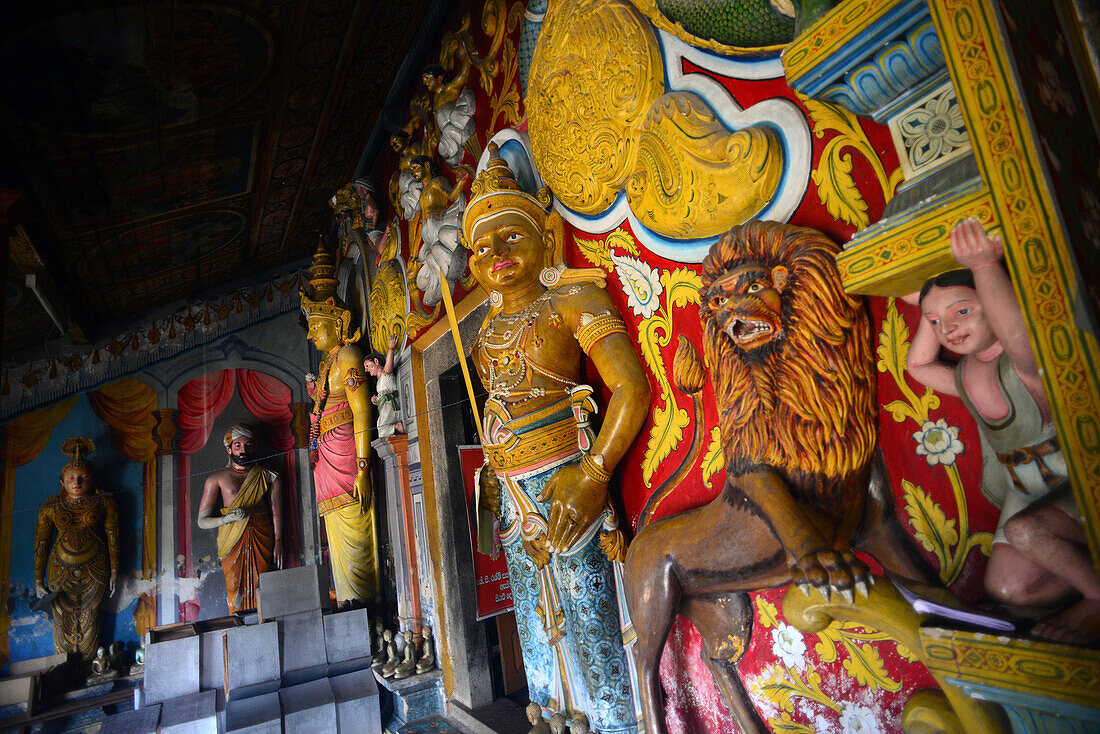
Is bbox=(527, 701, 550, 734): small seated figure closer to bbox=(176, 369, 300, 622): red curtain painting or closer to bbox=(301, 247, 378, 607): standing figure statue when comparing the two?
bbox=(301, 247, 378, 607): standing figure statue

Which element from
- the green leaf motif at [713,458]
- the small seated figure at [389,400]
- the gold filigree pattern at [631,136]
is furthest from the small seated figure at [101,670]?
the green leaf motif at [713,458]

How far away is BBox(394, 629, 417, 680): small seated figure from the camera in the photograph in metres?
3.54

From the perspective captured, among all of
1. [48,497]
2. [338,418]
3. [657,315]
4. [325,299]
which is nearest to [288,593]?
[338,418]

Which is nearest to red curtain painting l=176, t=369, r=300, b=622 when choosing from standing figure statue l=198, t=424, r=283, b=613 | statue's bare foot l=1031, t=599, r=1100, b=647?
standing figure statue l=198, t=424, r=283, b=613

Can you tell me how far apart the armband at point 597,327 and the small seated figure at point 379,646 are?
304cm

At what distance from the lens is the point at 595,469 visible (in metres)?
1.85

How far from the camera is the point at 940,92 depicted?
1.03 metres

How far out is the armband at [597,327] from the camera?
1921 millimetres

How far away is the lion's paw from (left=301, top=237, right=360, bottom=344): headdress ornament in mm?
4370

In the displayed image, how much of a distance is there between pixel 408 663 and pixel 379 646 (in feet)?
2.44

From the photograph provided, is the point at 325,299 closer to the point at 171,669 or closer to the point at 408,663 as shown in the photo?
the point at 171,669

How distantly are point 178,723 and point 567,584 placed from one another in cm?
249

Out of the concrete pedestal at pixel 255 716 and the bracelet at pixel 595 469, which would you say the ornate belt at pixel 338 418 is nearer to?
the concrete pedestal at pixel 255 716

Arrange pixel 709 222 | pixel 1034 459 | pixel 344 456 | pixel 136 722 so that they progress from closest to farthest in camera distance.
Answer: pixel 1034 459, pixel 709 222, pixel 136 722, pixel 344 456
